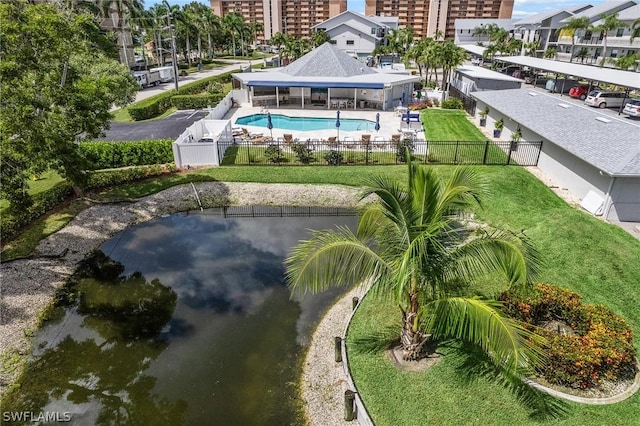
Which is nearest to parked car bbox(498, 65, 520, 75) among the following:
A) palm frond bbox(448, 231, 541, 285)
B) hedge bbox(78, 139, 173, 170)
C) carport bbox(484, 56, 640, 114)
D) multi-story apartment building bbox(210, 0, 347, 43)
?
carport bbox(484, 56, 640, 114)

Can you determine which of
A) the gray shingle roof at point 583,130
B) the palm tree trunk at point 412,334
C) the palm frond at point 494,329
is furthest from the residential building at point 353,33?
the palm frond at point 494,329

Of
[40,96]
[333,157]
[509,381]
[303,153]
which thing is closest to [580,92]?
[333,157]

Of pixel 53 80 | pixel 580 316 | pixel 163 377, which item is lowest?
pixel 163 377

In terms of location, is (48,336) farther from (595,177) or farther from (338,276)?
(595,177)

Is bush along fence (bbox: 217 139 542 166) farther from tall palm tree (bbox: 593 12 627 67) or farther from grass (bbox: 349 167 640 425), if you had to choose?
tall palm tree (bbox: 593 12 627 67)

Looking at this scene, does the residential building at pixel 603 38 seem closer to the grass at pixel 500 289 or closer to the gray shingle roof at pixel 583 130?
the gray shingle roof at pixel 583 130

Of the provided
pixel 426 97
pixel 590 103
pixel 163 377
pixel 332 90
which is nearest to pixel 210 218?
pixel 163 377
